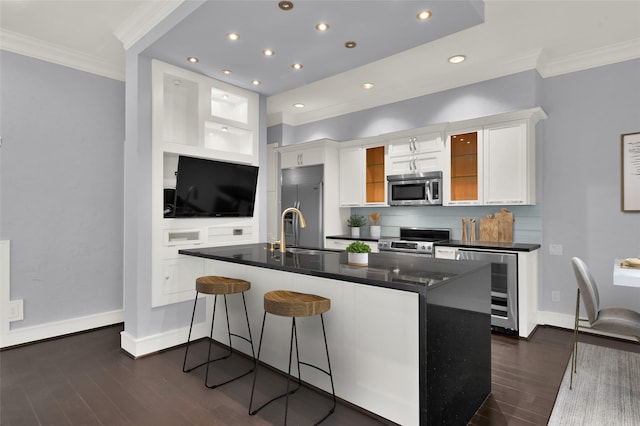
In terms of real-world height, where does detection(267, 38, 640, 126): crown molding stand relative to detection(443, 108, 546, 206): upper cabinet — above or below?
above

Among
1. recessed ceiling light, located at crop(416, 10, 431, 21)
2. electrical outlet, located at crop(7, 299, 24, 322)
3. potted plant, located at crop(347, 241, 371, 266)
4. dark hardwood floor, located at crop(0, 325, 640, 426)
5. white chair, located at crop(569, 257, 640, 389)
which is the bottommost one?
dark hardwood floor, located at crop(0, 325, 640, 426)

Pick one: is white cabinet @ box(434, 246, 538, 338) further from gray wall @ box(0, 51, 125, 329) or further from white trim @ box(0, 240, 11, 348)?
white trim @ box(0, 240, 11, 348)

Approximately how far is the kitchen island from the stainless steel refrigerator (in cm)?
263

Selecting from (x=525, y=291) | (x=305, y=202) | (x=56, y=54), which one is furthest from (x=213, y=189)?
(x=525, y=291)

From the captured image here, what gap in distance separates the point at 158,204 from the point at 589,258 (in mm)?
4483

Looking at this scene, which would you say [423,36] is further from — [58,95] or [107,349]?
[107,349]

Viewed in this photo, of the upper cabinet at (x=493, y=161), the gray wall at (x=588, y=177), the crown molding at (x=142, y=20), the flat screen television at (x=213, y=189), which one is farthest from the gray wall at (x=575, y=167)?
the crown molding at (x=142, y=20)

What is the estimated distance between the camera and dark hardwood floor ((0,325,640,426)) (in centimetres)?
217

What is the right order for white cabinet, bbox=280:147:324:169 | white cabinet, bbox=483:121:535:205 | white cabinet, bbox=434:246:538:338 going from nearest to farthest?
white cabinet, bbox=434:246:538:338 < white cabinet, bbox=483:121:535:205 < white cabinet, bbox=280:147:324:169

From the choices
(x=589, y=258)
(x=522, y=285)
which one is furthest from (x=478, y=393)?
(x=589, y=258)

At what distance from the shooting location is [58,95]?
369 cm

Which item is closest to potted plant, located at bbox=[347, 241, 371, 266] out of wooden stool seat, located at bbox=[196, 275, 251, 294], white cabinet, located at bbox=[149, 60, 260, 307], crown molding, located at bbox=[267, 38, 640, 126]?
wooden stool seat, located at bbox=[196, 275, 251, 294]

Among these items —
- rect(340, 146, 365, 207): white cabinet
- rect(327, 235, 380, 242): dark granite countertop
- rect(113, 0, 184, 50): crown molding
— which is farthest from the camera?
rect(340, 146, 365, 207): white cabinet

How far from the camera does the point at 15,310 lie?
339 centimetres
